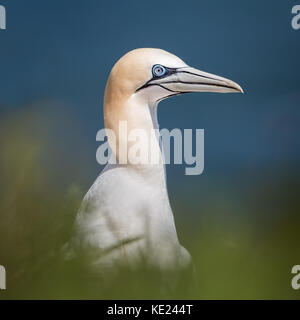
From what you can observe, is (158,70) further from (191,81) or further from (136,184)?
(136,184)

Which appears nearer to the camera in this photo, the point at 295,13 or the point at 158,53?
the point at 158,53

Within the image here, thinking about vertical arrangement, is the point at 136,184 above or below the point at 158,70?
below

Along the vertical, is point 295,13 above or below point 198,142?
above

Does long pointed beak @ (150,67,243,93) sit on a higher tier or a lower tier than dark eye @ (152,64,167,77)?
lower

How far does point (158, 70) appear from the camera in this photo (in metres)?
3.06

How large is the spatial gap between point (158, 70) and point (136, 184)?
67 cm

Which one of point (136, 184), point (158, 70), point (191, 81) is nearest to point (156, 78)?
point (158, 70)

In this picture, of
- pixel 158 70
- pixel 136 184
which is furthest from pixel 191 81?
pixel 136 184

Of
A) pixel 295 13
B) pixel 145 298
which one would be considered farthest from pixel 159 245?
pixel 295 13

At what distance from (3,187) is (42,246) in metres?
0.46

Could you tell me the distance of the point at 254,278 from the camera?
3391mm

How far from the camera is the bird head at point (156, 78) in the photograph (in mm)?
3018

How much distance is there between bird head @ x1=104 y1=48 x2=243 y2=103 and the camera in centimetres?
302
